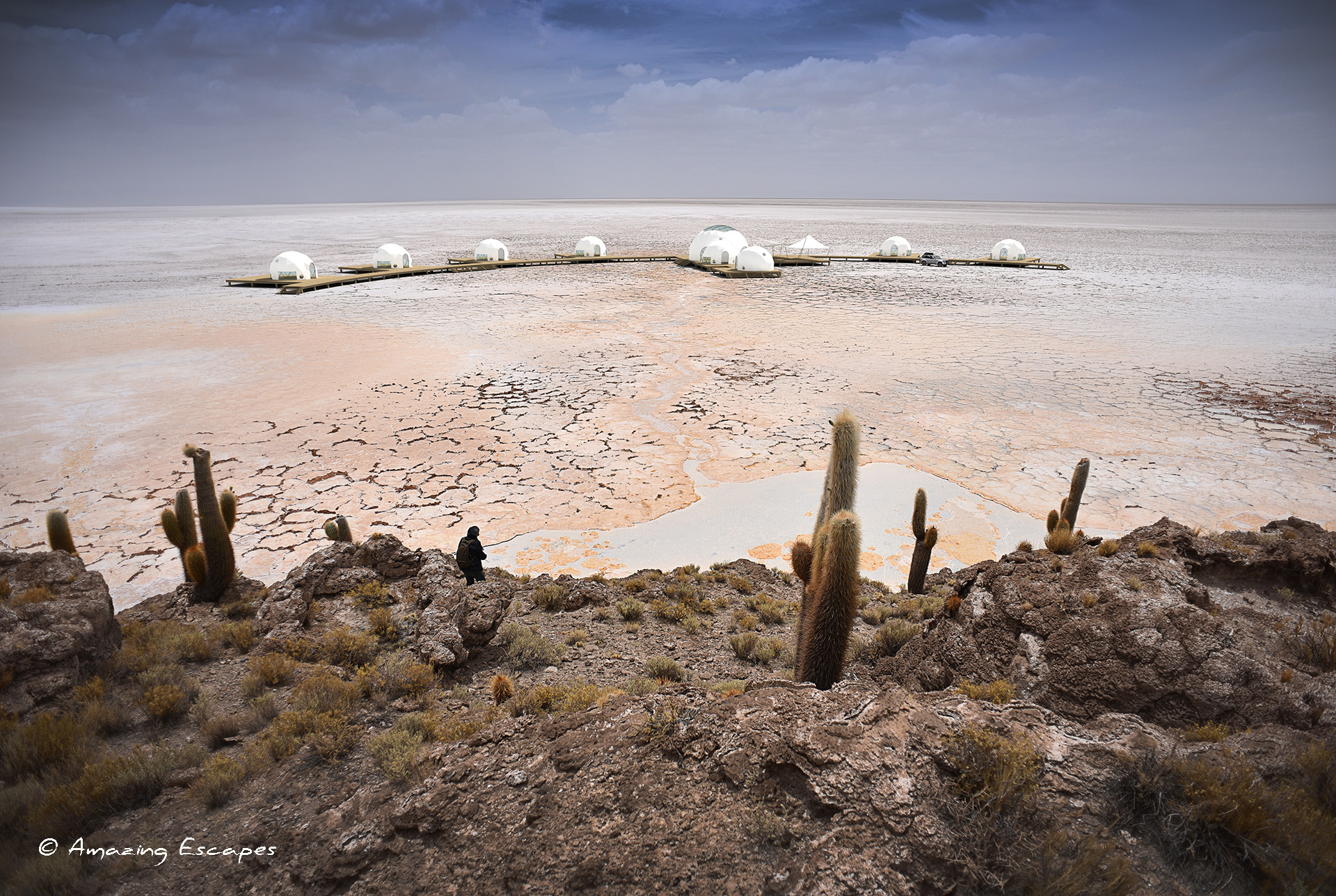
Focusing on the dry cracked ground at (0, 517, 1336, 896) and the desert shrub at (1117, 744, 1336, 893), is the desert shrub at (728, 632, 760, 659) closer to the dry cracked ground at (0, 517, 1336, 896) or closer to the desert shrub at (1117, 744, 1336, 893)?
the dry cracked ground at (0, 517, 1336, 896)

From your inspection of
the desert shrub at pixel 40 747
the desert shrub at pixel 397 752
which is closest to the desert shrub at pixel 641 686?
the desert shrub at pixel 397 752

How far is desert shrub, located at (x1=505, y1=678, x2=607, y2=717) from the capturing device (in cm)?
394

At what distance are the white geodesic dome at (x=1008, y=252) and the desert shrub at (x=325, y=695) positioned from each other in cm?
4882

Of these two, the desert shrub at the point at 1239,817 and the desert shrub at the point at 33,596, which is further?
the desert shrub at the point at 33,596

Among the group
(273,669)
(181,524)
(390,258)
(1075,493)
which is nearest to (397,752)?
(273,669)

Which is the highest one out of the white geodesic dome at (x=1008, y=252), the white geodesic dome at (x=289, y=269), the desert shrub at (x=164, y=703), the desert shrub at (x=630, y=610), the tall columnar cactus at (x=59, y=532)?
the white geodesic dome at (x=1008, y=252)

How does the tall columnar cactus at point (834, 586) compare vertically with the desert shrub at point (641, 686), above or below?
above

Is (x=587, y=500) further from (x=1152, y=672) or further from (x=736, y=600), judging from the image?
(x=1152, y=672)

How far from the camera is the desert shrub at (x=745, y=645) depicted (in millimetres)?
5781

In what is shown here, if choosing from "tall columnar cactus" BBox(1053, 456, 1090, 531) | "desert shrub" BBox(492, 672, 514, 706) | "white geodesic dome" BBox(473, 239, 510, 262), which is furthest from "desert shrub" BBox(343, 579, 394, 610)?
"white geodesic dome" BBox(473, 239, 510, 262)

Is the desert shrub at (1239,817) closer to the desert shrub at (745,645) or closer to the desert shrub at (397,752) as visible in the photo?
the desert shrub at (397,752)

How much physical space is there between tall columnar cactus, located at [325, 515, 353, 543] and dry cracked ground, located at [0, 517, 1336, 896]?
1.27 meters

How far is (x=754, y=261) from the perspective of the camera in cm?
3581

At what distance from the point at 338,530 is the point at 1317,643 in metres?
7.98
